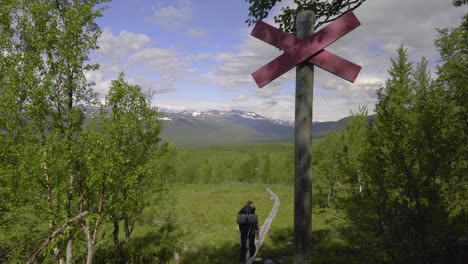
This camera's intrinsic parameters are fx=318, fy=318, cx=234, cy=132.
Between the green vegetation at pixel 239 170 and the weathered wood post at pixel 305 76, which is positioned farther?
the green vegetation at pixel 239 170

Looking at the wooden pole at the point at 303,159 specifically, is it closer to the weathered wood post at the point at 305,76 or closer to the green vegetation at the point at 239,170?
the weathered wood post at the point at 305,76

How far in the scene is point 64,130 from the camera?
12.6 meters

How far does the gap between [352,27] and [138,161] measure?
1315 cm

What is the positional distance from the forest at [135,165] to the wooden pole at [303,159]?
2075mm

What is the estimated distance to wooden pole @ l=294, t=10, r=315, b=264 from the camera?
115 inches

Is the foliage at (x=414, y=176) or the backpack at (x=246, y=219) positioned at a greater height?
the foliage at (x=414, y=176)

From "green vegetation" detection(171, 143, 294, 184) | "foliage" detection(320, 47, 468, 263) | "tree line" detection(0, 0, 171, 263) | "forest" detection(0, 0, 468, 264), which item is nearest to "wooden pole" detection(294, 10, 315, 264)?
"forest" detection(0, 0, 468, 264)

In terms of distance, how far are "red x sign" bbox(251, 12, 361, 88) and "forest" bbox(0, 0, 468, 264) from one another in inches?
95.0

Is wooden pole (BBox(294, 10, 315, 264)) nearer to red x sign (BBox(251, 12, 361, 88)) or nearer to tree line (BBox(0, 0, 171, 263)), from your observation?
red x sign (BBox(251, 12, 361, 88))

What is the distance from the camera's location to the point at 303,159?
9.66ft

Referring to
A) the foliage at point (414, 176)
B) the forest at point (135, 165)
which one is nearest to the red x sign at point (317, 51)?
the forest at point (135, 165)

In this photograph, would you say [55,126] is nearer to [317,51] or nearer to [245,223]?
[245,223]

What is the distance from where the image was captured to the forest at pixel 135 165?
800 cm

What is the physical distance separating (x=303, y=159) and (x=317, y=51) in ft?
3.27
